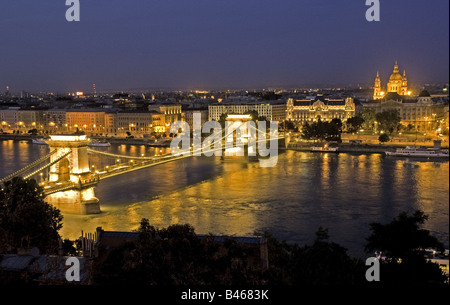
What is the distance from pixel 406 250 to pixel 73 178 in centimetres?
471

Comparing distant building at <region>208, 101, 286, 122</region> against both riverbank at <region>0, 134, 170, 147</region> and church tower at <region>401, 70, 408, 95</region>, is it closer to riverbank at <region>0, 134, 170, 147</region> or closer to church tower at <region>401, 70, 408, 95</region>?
riverbank at <region>0, 134, 170, 147</region>

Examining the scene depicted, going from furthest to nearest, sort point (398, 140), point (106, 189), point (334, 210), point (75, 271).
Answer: point (398, 140) < point (106, 189) < point (334, 210) < point (75, 271)

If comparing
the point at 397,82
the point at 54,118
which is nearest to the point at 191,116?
the point at 54,118

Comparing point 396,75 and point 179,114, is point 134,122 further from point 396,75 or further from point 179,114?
point 396,75

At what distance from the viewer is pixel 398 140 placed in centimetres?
1393

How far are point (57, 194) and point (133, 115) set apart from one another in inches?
499

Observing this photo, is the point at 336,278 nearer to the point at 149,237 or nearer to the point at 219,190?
the point at 149,237

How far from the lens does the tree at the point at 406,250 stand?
82.7 inches

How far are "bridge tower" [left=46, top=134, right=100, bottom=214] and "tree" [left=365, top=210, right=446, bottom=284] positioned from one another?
4.00 m

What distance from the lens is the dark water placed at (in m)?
5.07

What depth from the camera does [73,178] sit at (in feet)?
20.5

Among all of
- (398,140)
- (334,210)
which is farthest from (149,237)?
(398,140)

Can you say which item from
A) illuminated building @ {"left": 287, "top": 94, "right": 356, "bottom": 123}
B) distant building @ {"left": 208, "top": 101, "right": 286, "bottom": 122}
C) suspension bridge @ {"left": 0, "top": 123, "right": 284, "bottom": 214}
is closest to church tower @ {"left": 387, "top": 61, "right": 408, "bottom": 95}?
illuminated building @ {"left": 287, "top": 94, "right": 356, "bottom": 123}

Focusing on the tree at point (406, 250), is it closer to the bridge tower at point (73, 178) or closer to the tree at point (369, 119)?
the bridge tower at point (73, 178)
